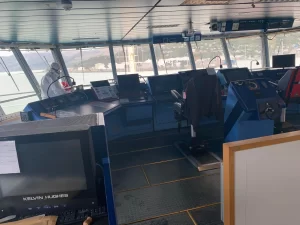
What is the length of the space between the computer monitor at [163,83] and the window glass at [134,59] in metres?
2.46

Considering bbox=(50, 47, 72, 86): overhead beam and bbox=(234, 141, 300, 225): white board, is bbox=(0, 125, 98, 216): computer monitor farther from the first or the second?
bbox=(50, 47, 72, 86): overhead beam

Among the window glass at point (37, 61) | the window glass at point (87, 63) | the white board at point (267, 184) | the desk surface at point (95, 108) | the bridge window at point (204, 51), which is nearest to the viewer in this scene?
the white board at point (267, 184)

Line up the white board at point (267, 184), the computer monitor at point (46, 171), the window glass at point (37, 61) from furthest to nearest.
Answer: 1. the window glass at point (37, 61)
2. the white board at point (267, 184)
3. the computer monitor at point (46, 171)

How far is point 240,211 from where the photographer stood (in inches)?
44.7

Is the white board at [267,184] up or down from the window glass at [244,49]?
down

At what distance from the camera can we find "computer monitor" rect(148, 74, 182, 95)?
447 cm

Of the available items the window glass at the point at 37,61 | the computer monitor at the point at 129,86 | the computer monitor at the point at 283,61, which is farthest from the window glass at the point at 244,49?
the window glass at the point at 37,61

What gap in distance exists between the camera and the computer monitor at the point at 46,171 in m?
0.95

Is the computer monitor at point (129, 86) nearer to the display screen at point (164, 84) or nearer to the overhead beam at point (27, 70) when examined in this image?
the display screen at point (164, 84)

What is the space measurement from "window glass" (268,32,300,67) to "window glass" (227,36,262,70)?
37 cm

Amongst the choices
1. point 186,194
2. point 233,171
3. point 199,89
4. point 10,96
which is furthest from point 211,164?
point 10,96

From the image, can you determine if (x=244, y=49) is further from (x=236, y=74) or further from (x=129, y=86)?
(x=129, y=86)

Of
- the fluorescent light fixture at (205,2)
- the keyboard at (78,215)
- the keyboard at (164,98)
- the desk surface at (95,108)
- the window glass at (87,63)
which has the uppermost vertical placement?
the fluorescent light fixture at (205,2)

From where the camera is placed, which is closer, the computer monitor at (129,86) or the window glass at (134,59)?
the computer monitor at (129,86)
